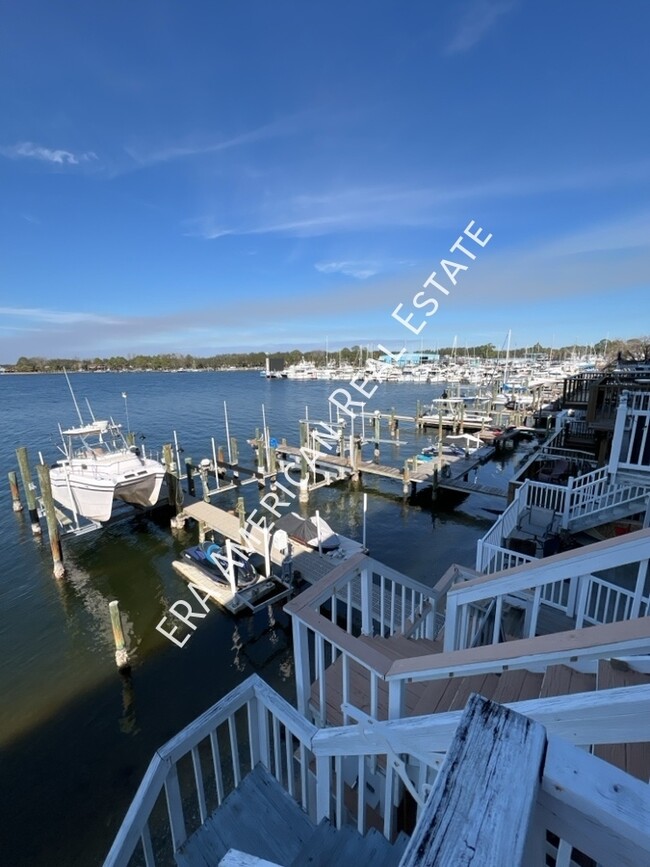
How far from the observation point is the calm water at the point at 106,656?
6.76 m

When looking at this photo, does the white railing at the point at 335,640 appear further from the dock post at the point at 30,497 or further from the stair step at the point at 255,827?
the dock post at the point at 30,497

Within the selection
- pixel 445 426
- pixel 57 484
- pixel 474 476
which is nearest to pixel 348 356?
pixel 445 426

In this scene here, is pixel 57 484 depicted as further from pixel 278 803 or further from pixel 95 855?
pixel 278 803

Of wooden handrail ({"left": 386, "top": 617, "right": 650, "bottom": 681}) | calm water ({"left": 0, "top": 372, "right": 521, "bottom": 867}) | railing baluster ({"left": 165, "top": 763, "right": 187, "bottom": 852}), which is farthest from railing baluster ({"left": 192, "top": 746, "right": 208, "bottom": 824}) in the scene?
calm water ({"left": 0, "top": 372, "right": 521, "bottom": 867})

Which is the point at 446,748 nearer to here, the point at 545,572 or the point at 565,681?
the point at 545,572

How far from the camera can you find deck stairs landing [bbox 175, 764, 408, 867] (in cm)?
216

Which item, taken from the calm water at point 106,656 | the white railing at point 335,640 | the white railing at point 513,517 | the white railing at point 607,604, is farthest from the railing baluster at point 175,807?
the white railing at point 513,517

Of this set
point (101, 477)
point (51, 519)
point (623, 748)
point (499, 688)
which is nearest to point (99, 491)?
point (101, 477)

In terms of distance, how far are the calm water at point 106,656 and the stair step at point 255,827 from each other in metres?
5.71

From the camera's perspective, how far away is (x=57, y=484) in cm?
1512

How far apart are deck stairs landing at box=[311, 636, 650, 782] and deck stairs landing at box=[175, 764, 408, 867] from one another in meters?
0.64

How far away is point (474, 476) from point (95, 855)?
20.9 meters

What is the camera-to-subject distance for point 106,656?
31.9 feet

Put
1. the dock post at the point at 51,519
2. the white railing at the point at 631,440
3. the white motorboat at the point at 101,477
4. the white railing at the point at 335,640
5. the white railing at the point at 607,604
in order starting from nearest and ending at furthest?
the white railing at the point at 335,640, the white railing at the point at 607,604, the white railing at the point at 631,440, the dock post at the point at 51,519, the white motorboat at the point at 101,477
